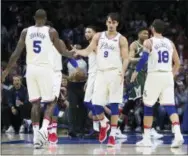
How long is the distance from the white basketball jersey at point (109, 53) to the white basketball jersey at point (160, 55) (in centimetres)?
58

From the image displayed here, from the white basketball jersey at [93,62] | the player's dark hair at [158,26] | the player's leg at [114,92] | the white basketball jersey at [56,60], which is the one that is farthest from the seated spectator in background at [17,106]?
the player's dark hair at [158,26]

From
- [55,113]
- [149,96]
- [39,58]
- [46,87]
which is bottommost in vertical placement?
[55,113]

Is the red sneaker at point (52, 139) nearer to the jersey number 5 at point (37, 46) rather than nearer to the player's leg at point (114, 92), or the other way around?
the player's leg at point (114, 92)

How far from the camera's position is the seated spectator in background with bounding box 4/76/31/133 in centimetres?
1583

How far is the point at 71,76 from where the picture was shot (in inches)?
498

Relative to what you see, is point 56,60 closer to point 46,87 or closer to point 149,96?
point 46,87

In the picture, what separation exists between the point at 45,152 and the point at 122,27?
11.3 m

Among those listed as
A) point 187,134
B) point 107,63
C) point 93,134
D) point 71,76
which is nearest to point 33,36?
point 107,63

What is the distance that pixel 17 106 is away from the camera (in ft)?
52.6

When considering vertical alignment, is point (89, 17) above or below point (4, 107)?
above

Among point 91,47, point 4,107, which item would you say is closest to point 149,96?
point 91,47

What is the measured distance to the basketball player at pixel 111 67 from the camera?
1098cm

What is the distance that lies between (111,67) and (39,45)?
1.32 m

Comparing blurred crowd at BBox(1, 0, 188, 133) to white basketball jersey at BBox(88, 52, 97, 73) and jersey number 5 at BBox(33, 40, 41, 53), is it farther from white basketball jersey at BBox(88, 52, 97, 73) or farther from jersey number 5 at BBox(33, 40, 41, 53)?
jersey number 5 at BBox(33, 40, 41, 53)
